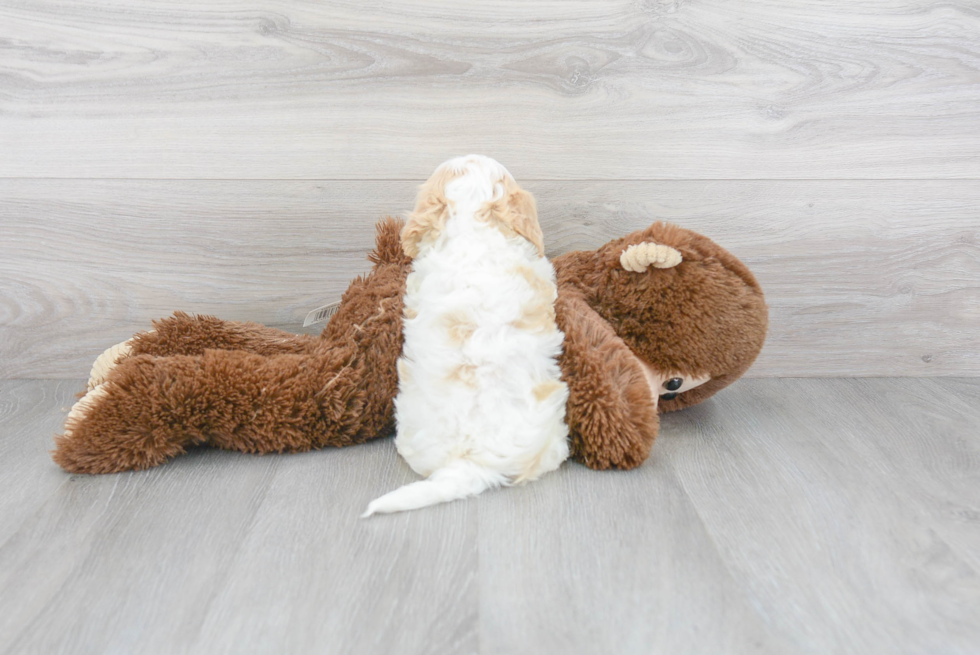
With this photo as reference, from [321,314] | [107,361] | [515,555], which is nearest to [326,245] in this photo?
[321,314]

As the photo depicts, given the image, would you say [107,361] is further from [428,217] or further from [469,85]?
[469,85]

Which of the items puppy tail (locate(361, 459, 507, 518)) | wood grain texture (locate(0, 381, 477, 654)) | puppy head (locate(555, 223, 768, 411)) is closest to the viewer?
wood grain texture (locate(0, 381, 477, 654))

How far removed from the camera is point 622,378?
0.78m

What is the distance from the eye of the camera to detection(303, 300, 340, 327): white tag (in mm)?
947

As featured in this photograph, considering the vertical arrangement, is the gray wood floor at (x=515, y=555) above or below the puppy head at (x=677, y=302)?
below

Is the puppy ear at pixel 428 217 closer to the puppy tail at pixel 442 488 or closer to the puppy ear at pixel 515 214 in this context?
the puppy ear at pixel 515 214

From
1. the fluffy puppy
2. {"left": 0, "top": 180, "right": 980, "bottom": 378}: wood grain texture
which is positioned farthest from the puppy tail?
{"left": 0, "top": 180, "right": 980, "bottom": 378}: wood grain texture

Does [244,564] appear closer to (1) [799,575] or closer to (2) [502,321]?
(2) [502,321]

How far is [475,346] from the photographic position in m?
0.72

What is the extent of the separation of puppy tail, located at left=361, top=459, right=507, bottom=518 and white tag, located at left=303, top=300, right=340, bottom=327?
Answer: 330 millimetres

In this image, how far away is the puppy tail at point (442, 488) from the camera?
26.7 inches

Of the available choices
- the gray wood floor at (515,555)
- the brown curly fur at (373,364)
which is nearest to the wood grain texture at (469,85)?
the brown curly fur at (373,364)

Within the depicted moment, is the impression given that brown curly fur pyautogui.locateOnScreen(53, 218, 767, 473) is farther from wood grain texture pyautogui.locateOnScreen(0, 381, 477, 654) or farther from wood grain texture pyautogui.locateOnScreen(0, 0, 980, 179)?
wood grain texture pyautogui.locateOnScreen(0, 0, 980, 179)

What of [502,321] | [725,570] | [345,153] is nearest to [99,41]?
[345,153]
